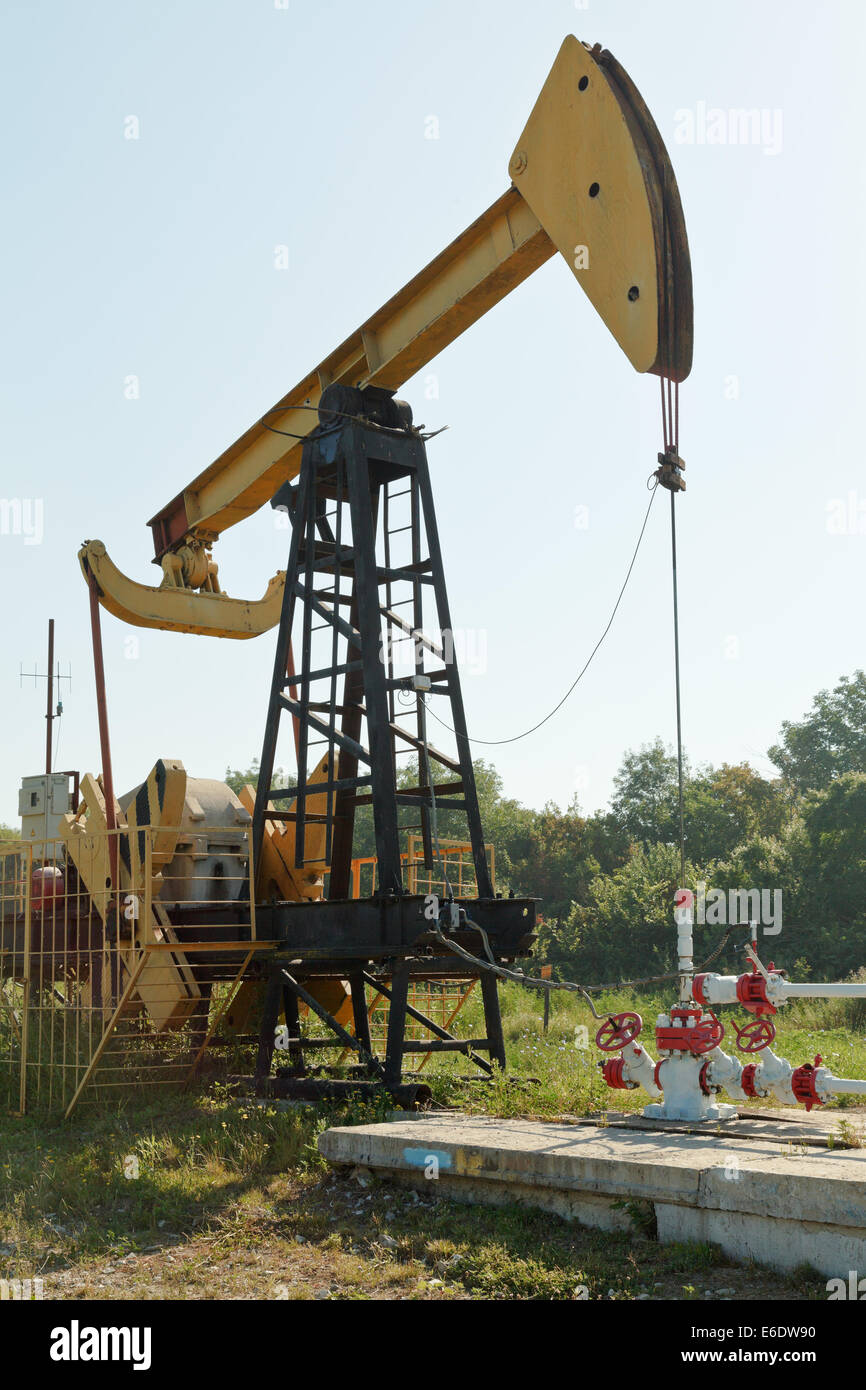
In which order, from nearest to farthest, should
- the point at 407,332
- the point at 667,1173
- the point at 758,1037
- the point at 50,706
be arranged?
the point at 667,1173
the point at 758,1037
the point at 407,332
the point at 50,706

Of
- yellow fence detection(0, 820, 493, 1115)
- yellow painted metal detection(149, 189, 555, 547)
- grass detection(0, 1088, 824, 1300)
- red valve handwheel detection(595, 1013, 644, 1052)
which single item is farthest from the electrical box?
red valve handwheel detection(595, 1013, 644, 1052)

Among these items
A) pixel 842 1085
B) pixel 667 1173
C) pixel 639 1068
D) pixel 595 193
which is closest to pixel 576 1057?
pixel 639 1068

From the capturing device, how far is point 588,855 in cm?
4322

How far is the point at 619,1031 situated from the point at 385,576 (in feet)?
16.7

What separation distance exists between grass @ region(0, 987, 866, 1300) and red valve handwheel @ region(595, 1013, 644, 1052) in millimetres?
796

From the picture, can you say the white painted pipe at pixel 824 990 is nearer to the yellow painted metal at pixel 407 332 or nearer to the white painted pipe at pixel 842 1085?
the white painted pipe at pixel 842 1085

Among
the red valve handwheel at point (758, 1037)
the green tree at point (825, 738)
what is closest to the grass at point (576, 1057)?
the red valve handwheel at point (758, 1037)

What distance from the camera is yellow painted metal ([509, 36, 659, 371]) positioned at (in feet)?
30.3

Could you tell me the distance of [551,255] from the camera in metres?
10.4

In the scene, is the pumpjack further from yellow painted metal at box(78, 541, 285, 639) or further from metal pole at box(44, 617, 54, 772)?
metal pole at box(44, 617, 54, 772)

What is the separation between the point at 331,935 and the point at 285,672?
2.49m

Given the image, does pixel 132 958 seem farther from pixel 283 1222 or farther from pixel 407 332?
pixel 407 332

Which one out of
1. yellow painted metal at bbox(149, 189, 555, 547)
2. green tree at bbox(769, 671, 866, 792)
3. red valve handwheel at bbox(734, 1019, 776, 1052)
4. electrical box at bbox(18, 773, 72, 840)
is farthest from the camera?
green tree at bbox(769, 671, 866, 792)

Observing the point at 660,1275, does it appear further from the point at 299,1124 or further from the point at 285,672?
the point at 285,672
